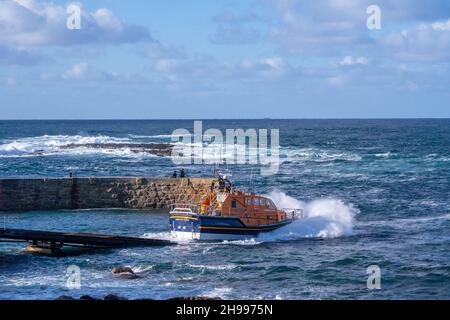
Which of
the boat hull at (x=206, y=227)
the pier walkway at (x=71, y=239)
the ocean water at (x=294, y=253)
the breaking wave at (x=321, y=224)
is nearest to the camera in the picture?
the ocean water at (x=294, y=253)

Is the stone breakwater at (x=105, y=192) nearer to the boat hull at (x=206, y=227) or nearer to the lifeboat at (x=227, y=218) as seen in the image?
the lifeboat at (x=227, y=218)

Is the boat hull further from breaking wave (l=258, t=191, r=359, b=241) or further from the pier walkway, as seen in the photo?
breaking wave (l=258, t=191, r=359, b=241)

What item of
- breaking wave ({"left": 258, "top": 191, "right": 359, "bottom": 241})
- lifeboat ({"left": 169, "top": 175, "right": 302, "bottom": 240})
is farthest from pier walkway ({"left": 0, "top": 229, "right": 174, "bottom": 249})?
breaking wave ({"left": 258, "top": 191, "right": 359, "bottom": 241})

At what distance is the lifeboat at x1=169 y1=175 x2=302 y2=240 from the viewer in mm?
30766

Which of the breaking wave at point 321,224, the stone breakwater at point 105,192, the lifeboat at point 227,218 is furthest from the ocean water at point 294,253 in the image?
the stone breakwater at point 105,192

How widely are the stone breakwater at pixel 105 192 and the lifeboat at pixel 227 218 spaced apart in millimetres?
6423

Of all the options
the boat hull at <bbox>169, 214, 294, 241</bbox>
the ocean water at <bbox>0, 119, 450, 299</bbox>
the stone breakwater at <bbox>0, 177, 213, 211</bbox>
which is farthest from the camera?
the stone breakwater at <bbox>0, 177, 213, 211</bbox>

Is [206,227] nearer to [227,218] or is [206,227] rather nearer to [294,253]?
[227,218]

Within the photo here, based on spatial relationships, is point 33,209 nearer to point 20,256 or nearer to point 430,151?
point 20,256

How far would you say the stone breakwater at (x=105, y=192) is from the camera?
38.4 m

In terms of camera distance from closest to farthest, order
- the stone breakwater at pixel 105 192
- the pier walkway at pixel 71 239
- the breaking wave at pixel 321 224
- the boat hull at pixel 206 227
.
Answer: the pier walkway at pixel 71 239 → the boat hull at pixel 206 227 → the breaking wave at pixel 321 224 → the stone breakwater at pixel 105 192

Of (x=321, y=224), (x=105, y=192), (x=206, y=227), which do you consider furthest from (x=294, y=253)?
(x=105, y=192)

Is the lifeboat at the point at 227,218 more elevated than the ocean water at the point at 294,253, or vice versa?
the lifeboat at the point at 227,218

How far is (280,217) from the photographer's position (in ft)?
108
